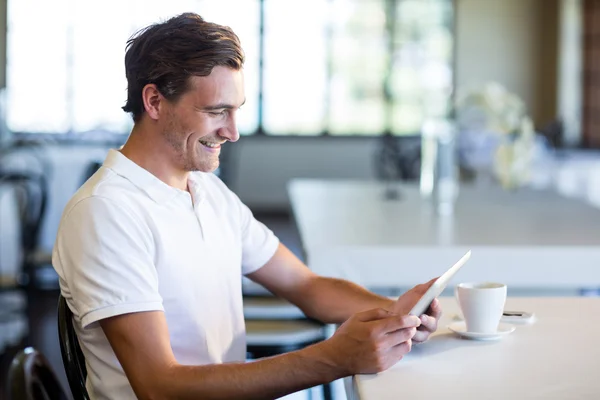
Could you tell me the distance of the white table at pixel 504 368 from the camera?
3.74 ft

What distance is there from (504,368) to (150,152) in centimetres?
67

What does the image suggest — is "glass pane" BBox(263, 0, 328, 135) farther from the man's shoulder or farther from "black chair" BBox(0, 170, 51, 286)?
the man's shoulder

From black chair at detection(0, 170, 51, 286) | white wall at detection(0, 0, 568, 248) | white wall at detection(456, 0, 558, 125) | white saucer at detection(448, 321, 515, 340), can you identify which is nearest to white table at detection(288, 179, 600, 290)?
white saucer at detection(448, 321, 515, 340)

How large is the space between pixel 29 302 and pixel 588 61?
602 cm

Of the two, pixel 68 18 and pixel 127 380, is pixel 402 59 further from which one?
pixel 127 380

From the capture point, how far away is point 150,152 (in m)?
1.53

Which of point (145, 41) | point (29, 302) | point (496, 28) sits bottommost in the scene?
point (29, 302)

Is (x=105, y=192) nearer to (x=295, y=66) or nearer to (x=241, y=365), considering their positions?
(x=241, y=365)

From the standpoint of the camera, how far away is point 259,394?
1.30 meters

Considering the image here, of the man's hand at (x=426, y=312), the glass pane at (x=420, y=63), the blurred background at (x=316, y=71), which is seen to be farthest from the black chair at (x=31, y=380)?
the glass pane at (x=420, y=63)

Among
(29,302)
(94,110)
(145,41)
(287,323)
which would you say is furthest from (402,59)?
(145,41)

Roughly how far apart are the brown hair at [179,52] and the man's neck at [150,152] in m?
0.07

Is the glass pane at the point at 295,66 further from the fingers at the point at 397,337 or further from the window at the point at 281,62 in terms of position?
the fingers at the point at 397,337

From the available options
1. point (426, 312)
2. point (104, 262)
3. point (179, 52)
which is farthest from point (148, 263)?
point (426, 312)
